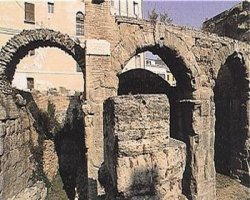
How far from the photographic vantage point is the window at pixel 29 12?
67.9ft

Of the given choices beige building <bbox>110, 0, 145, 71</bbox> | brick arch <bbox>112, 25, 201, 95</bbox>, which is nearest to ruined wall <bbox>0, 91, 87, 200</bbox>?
brick arch <bbox>112, 25, 201, 95</bbox>

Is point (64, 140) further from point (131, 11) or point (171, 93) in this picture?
point (131, 11)

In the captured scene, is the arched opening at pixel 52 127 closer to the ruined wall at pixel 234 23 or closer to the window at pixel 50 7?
the ruined wall at pixel 234 23

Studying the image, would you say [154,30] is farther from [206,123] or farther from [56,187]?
[56,187]

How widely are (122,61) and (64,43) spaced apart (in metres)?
1.86

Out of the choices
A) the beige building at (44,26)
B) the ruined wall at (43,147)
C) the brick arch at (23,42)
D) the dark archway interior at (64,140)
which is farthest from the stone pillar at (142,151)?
the beige building at (44,26)

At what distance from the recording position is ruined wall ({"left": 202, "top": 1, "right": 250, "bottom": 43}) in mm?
11812

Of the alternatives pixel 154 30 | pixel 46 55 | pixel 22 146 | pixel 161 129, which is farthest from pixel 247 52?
pixel 46 55

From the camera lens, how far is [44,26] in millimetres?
21609

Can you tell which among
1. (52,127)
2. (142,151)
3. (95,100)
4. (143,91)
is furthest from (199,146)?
(142,151)

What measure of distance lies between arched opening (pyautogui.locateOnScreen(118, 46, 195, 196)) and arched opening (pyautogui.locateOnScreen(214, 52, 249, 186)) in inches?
81.0

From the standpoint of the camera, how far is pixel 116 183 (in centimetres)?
297

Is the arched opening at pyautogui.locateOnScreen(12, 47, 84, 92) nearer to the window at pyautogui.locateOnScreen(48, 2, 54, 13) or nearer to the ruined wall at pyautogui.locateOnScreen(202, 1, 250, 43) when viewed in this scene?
the window at pyautogui.locateOnScreen(48, 2, 54, 13)

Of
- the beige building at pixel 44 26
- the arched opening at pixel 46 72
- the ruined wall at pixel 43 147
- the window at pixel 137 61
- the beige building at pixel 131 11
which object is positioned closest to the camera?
the ruined wall at pixel 43 147
